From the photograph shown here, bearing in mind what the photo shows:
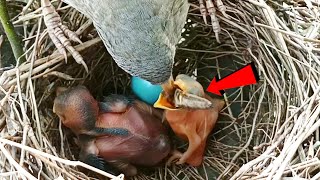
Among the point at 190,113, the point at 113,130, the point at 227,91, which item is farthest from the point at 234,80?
the point at 113,130

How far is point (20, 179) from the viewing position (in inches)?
54.6

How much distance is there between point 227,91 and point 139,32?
551mm

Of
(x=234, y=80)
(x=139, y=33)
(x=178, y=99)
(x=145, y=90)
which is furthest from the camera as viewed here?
(x=234, y=80)

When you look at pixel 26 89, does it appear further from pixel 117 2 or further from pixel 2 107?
pixel 117 2

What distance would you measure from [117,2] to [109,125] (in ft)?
1.30

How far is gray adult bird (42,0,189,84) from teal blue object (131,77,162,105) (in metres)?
0.22

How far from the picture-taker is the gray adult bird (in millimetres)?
1411

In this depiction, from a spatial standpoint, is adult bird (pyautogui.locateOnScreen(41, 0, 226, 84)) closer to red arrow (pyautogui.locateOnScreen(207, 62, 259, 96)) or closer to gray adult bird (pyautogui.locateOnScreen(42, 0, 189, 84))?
gray adult bird (pyautogui.locateOnScreen(42, 0, 189, 84))

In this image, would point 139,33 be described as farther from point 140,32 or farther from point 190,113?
point 190,113

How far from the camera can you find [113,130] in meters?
1.69

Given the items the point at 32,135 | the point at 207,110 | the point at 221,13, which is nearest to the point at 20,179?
the point at 32,135

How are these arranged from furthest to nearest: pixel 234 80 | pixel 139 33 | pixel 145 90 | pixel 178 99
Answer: pixel 234 80 → pixel 145 90 → pixel 178 99 → pixel 139 33

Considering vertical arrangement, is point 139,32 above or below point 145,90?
above

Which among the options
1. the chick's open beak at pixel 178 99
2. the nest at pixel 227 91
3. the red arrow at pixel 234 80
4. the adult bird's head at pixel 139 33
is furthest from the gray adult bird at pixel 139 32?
the red arrow at pixel 234 80
